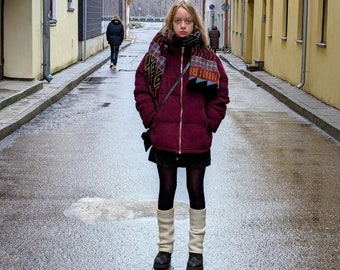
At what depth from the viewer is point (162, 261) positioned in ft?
15.8

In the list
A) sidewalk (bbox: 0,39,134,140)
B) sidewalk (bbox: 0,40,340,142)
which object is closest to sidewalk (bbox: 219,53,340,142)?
sidewalk (bbox: 0,40,340,142)

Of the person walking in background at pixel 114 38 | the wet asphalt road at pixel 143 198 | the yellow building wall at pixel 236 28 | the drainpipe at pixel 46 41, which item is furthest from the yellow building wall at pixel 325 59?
the yellow building wall at pixel 236 28

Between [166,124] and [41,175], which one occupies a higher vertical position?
[166,124]

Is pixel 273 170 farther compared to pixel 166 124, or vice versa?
pixel 273 170

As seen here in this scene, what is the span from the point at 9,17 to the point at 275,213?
11485 millimetres

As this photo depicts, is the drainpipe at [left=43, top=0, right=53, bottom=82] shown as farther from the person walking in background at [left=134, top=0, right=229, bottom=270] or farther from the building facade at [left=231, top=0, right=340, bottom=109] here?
the person walking in background at [left=134, top=0, right=229, bottom=270]

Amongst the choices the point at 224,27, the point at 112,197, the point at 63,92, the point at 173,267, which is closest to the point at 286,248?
the point at 173,267

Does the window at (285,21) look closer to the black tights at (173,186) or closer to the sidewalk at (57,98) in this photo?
the sidewalk at (57,98)

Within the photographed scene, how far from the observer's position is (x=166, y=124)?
15.2 feet

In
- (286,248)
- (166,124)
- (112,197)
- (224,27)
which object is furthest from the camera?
(224,27)

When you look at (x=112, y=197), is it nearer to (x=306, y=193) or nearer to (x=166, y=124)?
(x=306, y=193)

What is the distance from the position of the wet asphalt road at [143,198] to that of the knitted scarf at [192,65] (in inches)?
47.4

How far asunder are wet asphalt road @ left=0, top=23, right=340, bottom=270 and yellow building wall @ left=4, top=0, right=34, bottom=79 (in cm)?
462

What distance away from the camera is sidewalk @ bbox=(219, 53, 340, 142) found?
1169 cm
